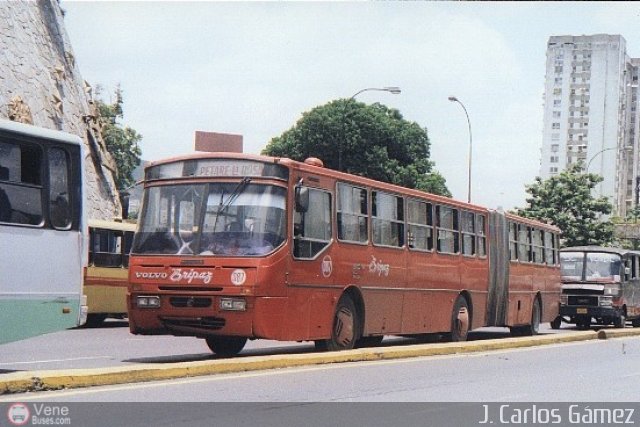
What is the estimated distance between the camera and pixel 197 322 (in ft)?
46.5

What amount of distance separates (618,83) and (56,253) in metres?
136

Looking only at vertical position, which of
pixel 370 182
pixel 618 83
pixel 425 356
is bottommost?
pixel 425 356

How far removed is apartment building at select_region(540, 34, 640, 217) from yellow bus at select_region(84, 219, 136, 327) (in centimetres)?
11983

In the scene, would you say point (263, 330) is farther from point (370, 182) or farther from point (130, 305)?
point (370, 182)

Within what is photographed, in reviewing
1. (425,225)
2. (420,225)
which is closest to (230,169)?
(420,225)

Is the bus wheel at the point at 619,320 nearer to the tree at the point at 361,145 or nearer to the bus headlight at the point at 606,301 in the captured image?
the bus headlight at the point at 606,301

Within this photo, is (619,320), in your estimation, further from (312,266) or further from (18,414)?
(18,414)

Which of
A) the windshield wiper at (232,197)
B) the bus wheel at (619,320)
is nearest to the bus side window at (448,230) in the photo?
the windshield wiper at (232,197)

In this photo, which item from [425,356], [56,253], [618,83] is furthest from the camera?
[618,83]

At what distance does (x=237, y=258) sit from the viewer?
14.1m

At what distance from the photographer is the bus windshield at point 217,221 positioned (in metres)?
14.3

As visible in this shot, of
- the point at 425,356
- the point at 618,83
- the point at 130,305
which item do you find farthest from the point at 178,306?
the point at 618,83

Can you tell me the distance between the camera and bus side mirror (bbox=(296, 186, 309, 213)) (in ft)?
48.5

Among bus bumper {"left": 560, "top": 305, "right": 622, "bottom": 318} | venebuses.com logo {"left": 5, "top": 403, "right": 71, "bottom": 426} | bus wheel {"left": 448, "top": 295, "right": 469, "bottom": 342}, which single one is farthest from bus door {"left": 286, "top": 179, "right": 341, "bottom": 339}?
bus bumper {"left": 560, "top": 305, "right": 622, "bottom": 318}
